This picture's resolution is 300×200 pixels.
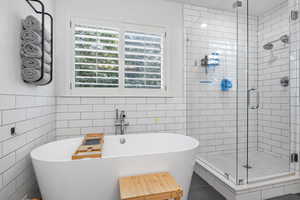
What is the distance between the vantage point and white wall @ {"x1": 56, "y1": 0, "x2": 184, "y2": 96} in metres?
2.22

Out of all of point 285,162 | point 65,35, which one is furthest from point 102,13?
point 285,162

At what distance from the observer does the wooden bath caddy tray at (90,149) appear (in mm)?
1356

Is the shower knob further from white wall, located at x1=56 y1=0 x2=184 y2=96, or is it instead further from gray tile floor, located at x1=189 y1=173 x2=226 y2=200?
gray tile floor, located at x1=189 y1=173 x2=226 y2=200

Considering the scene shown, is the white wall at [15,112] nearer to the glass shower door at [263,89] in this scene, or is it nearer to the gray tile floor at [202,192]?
the gray tile floor at [202,192]

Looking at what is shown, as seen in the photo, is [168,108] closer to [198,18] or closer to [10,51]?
[198,18]

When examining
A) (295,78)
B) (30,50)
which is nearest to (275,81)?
(295,78)

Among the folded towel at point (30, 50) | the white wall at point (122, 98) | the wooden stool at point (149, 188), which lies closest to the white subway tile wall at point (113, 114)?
the white wall at point (122, 98)

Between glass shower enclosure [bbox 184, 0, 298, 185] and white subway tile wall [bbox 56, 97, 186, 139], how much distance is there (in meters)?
0.31

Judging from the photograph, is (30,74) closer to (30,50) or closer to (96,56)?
(30,50)

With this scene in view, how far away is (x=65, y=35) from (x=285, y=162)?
3.61 meters

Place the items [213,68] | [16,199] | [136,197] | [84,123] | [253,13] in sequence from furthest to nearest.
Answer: [213,68] → [84,123] → [253,13] → [16,199] → [136,197]

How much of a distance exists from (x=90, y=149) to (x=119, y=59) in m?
1.43

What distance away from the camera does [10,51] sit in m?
1.26

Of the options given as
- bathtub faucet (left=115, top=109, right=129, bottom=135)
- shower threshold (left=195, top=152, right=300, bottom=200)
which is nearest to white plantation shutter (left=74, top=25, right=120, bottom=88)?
bathtub faucet (left=115, top=109, right=129, bottom=135)
